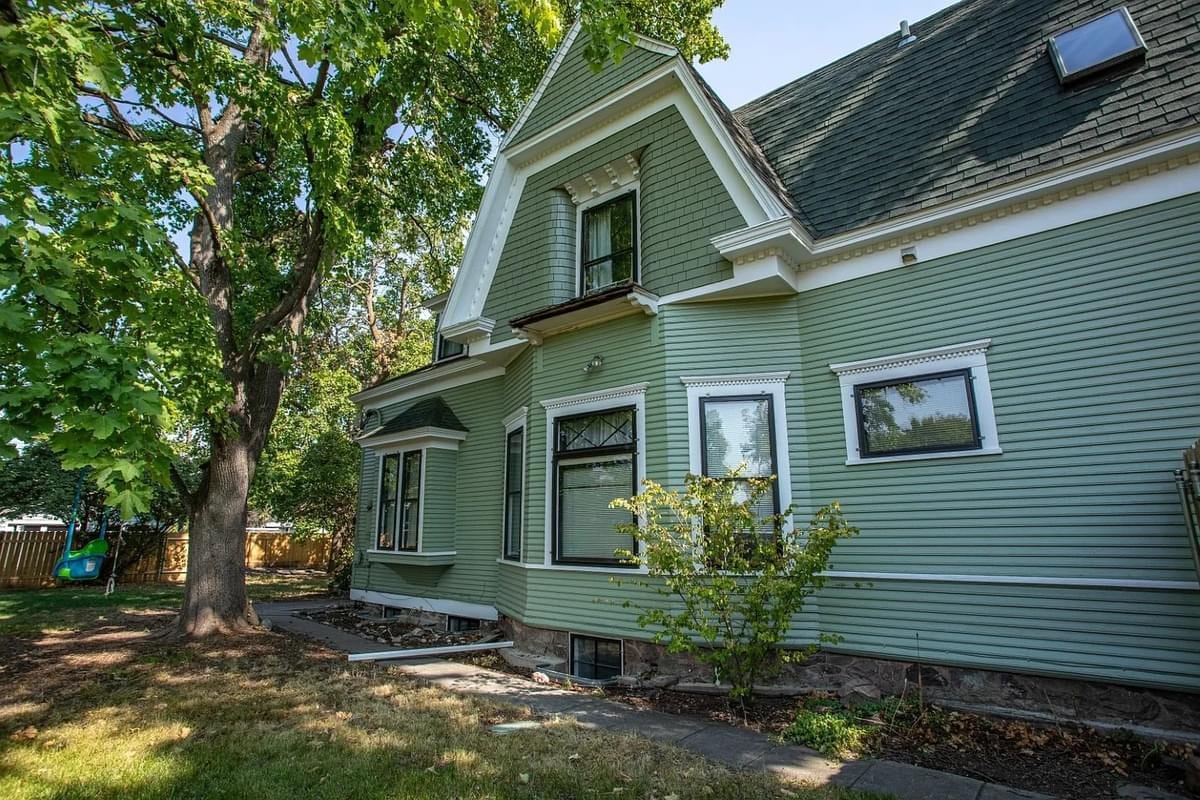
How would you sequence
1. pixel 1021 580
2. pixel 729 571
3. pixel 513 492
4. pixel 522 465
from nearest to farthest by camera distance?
pixel 1021 580
pixel 729 571
pixel 522 465
pixel 513 492

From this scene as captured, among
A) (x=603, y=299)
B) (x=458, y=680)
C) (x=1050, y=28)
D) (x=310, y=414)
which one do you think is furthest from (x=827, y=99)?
(x=310, y=414)

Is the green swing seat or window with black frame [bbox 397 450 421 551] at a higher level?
window with black frame [bbox 397 450 421 551]

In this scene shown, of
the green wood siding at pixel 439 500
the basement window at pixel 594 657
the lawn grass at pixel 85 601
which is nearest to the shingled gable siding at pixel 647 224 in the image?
the green wood siding at pixel 439 500

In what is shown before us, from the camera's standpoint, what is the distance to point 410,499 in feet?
37.0

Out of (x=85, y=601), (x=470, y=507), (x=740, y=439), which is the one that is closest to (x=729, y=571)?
(x=740, y=439)

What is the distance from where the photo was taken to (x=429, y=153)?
10977 mm

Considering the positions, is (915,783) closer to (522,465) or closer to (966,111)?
(522,465)

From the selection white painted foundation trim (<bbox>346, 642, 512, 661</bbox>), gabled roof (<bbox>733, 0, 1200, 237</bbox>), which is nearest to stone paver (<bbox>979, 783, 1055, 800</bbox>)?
gabled roof (<bbox>733, 0, 1200, 237</bbox>)

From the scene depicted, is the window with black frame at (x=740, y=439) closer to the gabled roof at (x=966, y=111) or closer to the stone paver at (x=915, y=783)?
the gabled roof at (x=966, y=111)

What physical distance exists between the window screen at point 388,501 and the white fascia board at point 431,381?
1.52m

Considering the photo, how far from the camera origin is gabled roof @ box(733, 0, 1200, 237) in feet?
17.8

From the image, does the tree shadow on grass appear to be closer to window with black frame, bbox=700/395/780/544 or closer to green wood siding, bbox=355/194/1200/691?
green wood siding, bbox=355/194/1200/691

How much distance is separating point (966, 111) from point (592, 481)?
6011 mm

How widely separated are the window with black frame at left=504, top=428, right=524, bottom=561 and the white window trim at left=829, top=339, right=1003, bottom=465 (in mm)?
4699
